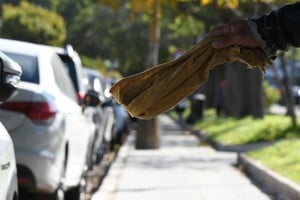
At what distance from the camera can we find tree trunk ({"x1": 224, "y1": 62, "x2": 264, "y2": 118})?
26.4 m

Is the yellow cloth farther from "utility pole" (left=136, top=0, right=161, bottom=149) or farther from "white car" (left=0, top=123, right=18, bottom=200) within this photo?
"utility pole" (left=136, top=0, right=161, bottom=149)

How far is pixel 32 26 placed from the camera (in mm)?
43844

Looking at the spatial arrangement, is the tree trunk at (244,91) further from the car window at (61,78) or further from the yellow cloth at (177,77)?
the yellow cloth at (177,77)

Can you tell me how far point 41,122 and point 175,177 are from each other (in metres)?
6.02

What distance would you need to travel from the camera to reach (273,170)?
1263 centimetres

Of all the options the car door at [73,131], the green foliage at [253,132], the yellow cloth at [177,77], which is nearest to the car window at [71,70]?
the car door at [73,131]

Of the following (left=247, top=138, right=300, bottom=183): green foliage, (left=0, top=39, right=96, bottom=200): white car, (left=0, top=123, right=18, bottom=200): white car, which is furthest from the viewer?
(left=247, top=138, right=300, bottom=183): green foliage

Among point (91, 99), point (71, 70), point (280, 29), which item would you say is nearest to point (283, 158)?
point (71, 70)

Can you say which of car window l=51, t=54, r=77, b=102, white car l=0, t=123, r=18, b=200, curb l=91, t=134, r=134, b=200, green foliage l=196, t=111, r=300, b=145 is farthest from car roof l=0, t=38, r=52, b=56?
green foliage l=196, t=111, r=300, b=145

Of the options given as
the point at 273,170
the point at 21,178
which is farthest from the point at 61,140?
the point at 273,170

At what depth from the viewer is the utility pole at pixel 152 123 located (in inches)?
723

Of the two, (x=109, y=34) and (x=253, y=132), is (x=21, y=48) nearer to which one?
(x=253, y=132)

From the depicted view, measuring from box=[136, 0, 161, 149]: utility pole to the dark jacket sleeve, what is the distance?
14023 mm

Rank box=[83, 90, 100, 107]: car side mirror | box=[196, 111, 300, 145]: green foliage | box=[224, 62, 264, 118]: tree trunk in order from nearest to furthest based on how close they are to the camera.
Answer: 1. box=[83, 90, 100, 107]: car side mirror
2. box=[196, 111, 300, 145]: green foliage
3. box=[224, 62, 264, 118]: tree trunk
